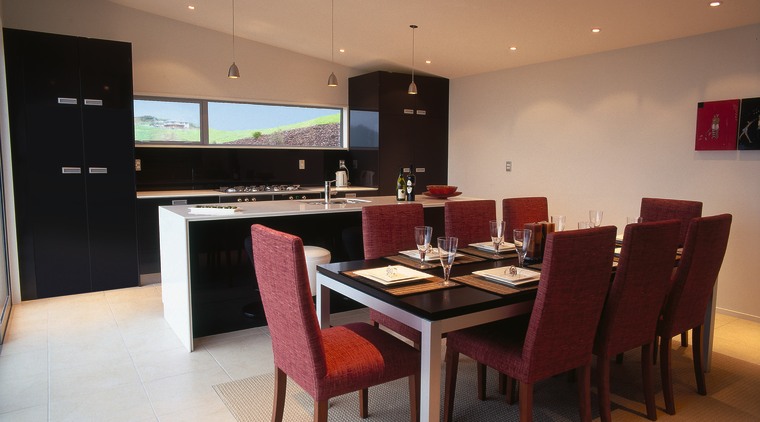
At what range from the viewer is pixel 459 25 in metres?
4.58

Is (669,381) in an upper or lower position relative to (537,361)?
lower

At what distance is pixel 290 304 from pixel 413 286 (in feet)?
1.74

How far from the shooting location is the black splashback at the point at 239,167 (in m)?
5.45

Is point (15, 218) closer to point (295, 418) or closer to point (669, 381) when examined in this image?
point (295, 418)

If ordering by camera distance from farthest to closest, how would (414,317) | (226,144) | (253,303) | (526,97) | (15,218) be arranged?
(226,144), (526,97), (15,218), (253,303), (414,317)

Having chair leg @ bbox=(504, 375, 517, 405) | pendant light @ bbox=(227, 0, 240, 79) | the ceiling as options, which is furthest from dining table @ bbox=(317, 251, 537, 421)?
the ceiling

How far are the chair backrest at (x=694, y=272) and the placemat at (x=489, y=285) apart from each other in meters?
0.89

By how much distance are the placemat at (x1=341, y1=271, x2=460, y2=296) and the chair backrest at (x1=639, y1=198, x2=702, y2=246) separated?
1.94 metres

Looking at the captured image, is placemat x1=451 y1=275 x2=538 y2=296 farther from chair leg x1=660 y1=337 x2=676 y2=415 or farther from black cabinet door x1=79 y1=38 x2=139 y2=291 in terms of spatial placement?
black cabinet door x1=79 y1=38 x2=139 y2=291

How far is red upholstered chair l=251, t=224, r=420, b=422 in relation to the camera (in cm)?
178

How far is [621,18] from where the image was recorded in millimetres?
3947

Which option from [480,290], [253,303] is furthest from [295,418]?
[253,303]

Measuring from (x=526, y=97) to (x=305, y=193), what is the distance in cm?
264

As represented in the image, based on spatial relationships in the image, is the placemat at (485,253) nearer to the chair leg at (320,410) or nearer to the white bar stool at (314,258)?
the white bar stool at (314,258)
